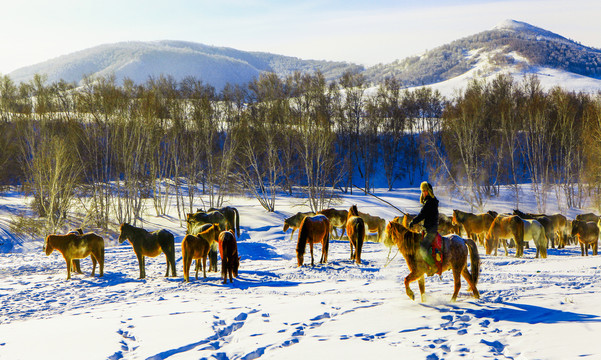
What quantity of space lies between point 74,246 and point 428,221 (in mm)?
9320

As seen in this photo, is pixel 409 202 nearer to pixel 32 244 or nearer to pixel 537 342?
pixel 32 244

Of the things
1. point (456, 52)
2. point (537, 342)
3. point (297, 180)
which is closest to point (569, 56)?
point (456, 52)

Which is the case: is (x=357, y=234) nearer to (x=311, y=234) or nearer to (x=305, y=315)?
(x=311, y=234)

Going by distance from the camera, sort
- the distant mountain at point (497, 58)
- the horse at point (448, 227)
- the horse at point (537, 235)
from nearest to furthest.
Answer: the horse at point (537, 235)
the horse at point (448, 227)
the distant mountain at point (497, 58)

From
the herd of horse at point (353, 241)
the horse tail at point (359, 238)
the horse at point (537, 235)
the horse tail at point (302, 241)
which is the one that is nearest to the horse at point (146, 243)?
the herd of horse at point (353, 241)

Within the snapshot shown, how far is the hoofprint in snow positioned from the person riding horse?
865 mm

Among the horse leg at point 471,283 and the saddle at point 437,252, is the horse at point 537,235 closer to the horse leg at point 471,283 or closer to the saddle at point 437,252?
the horse leg at point 471,283

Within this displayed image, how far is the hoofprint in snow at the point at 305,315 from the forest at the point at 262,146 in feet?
15.8

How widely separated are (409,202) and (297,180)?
16.6 metres

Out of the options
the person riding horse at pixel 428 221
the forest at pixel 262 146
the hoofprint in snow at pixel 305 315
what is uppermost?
the forest at pixel 262 146

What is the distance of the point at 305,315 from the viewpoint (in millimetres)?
6922

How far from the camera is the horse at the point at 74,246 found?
37.8ft

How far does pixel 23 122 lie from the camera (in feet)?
135

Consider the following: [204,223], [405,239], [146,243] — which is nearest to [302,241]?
[204,223]
